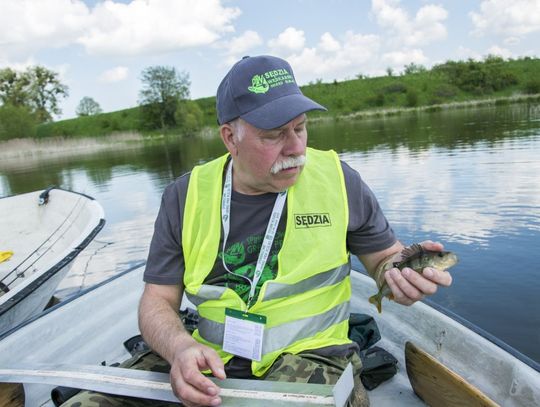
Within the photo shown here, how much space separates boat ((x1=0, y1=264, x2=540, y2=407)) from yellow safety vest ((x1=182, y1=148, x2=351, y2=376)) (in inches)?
13.9

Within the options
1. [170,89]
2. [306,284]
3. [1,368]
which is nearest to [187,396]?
[306,284]

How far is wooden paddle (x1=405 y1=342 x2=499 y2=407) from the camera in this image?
206 centimetres

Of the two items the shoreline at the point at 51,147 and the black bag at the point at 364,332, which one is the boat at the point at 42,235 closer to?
the black bag at the point at 364,332

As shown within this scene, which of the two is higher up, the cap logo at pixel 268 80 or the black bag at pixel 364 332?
the cap logo at pixel 268 80

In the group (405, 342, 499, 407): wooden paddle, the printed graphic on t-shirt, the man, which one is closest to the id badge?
the man

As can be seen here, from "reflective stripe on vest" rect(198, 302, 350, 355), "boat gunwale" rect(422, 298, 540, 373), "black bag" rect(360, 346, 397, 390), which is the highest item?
"reflective stripe on vest" rect(198, 302, 350, 355)

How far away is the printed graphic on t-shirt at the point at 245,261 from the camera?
90.7 inches

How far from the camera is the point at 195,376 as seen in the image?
1771 mm

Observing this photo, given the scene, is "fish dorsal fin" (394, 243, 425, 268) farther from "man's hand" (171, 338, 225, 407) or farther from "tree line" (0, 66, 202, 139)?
"tree line" (0, 66, 202, 139)

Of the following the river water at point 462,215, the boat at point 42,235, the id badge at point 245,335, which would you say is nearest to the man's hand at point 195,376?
the id badge at point 245,335

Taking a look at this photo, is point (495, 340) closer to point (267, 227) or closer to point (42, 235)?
point (267, 227)

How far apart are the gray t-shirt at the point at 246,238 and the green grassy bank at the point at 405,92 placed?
66.7 m

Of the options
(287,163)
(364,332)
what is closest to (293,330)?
(287,163)

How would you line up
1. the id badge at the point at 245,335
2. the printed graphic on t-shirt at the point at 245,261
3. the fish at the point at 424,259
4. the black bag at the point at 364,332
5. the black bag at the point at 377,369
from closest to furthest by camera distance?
the fish at the point at 424,259 < the id badge at the point at 245,335 < the printed graphic on t-shirt at the point at 245,261 < the black bag at the point at 377,369 < the black bag at the point at 364,332
